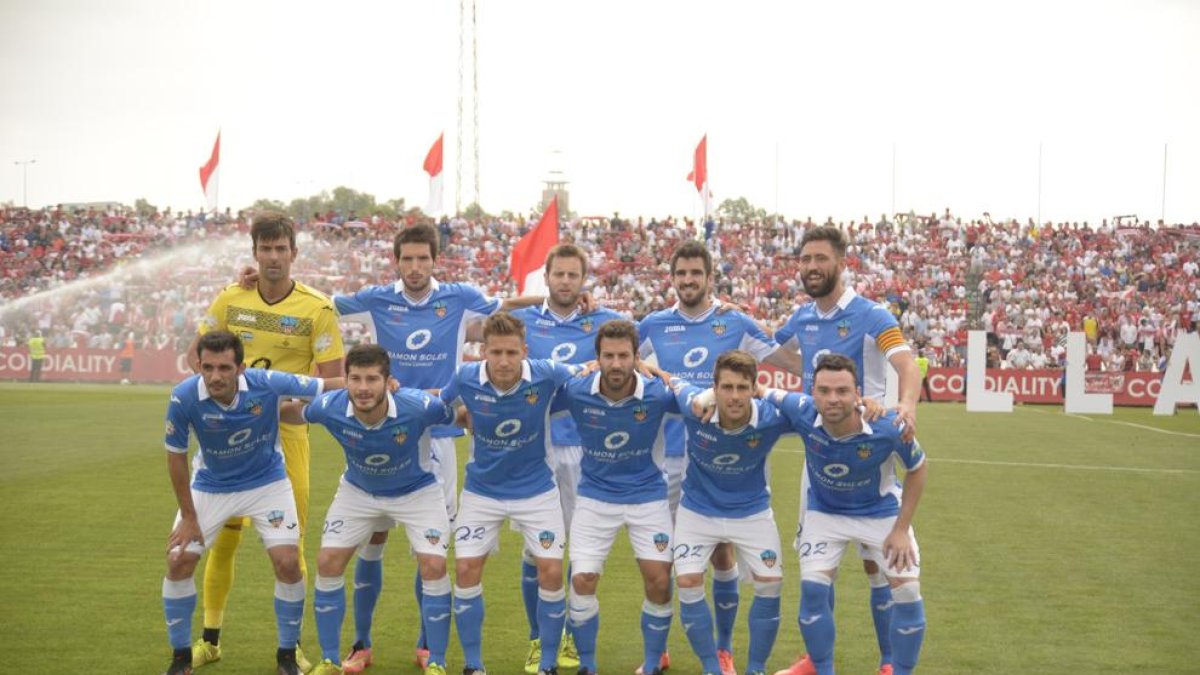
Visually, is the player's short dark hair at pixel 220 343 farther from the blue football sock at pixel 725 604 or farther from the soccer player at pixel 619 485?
the blue football sock at pixel 725 604

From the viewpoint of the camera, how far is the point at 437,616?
273 inches

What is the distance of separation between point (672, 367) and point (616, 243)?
118ft

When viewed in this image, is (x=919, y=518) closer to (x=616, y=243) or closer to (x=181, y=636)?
(x=181, y=636)

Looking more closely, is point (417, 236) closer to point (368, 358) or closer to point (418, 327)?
point (418, 327)

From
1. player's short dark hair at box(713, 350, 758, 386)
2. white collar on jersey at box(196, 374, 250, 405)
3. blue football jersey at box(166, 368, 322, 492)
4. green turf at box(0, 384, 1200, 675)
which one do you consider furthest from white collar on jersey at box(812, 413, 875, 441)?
white collar on jersey at box(196, 374, 250, 405)

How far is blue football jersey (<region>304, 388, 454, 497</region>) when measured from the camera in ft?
23.0

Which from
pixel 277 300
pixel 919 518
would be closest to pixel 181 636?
pixel 277 300

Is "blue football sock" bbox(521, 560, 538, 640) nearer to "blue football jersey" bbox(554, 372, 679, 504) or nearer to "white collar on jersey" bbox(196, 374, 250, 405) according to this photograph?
"blue football jersey" bbox(554, 372, 679, 504)

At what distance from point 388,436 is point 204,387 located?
1.11 metres

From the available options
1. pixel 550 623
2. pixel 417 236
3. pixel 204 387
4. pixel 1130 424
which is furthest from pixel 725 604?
pixel 1130 424

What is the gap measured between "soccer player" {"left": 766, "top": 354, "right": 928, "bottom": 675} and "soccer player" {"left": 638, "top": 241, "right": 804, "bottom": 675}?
0.93m

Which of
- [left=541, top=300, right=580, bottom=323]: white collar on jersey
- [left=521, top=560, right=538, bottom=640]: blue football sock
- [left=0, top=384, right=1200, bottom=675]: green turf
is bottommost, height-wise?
[left=0, top=384, right=1200, bottom=675]: green turf

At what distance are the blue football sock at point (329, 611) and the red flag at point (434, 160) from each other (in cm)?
3193

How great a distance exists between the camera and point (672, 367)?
7980 mm
